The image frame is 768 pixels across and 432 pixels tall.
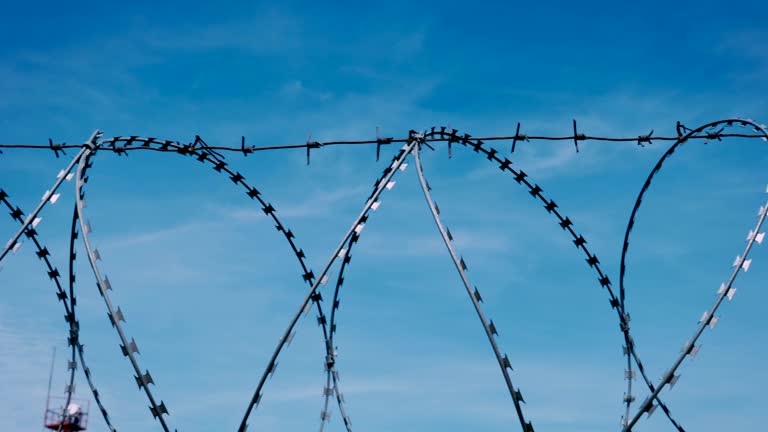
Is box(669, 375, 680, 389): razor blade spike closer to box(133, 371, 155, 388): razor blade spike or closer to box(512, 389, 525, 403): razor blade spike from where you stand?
box(512, 389, 525, 403): razor blade spike

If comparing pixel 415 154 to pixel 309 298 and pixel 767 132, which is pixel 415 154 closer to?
pixel 309 298

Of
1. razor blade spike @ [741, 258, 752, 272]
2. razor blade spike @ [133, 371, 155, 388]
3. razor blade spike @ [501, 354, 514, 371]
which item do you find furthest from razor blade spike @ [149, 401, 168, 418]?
razor blade spike @ [741, 258, 752, 272]

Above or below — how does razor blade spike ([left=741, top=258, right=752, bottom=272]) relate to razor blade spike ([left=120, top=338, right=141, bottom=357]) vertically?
above

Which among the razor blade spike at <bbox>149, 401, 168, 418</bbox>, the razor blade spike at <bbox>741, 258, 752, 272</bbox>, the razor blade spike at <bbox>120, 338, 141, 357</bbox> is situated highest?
the razor blade spike at <bbox>741, 258, 752, 272</bbox>

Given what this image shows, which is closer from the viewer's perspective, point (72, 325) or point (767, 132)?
point (767, 132)

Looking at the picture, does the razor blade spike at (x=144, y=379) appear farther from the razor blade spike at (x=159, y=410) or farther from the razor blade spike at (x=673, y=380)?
the razor blade spike at (x=673, y=380)

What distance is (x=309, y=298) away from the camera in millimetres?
12617

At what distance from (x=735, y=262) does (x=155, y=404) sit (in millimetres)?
7819

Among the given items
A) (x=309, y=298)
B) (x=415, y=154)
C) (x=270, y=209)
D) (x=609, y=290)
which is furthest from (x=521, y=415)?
(x=270, y=209)

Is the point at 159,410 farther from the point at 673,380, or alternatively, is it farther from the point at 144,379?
the point at 673,380

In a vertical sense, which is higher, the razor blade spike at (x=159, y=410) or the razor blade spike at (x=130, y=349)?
the razor blade spike at (x=130, y=349)

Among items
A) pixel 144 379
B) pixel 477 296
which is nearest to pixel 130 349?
pixel 144 379

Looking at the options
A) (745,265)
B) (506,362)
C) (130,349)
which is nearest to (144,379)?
(130,349)

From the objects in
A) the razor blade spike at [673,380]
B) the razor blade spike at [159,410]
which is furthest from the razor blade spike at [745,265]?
the razor blade spike at [159,410]
